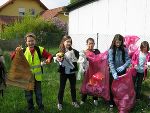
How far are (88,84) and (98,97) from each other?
378mm

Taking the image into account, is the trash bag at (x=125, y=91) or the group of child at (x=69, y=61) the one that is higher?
the group of child at (x=69, y=61)

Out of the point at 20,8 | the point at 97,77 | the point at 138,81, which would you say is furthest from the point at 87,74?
the point at 20,8

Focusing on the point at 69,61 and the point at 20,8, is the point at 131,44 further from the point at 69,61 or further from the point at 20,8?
the point at 20,8

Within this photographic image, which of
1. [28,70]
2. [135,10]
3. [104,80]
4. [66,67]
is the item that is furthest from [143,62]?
[135,10]

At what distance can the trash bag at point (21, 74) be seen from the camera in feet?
25.4

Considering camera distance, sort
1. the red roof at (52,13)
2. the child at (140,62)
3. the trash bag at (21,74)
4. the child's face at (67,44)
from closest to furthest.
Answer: the trash bag at (21,74) < the child's face at (67,44) < the child at (140,62) < the red roof at (52,13)

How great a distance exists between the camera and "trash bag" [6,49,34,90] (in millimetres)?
7754

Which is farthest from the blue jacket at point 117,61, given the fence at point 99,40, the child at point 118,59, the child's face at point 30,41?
the fence at point 99,40

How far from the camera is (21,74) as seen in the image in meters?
7.87

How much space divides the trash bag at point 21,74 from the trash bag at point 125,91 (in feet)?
5.90

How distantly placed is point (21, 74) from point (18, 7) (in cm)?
5321

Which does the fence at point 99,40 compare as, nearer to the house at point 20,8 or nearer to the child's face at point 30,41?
the child's face at point 30,41

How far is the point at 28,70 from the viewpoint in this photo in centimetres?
780

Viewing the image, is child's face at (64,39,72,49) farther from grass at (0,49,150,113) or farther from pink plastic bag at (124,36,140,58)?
pink plastic bag at (124,36,140,58)
